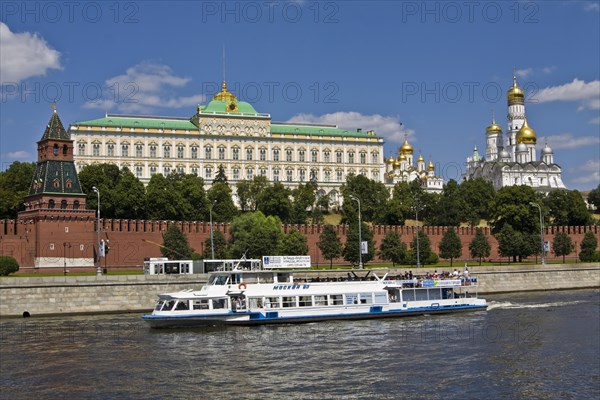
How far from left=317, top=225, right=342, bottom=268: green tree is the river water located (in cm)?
3168

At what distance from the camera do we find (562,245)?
95875 millimetres

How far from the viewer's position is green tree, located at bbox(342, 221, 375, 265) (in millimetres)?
81875

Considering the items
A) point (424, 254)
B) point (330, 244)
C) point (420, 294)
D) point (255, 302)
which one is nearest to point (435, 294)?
point (420, 294)

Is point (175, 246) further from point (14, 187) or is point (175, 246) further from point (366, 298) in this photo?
point (366, 298)

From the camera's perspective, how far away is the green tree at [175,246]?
254 feet

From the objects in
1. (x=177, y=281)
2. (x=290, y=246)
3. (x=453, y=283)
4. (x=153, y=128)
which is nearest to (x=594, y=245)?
(x=290, y=246)

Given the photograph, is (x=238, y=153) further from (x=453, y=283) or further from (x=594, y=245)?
(x=453, y=283)

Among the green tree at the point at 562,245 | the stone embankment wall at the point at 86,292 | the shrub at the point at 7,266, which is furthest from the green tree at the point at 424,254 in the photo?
the shrub at the point at 7,266

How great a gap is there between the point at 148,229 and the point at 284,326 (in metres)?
33.9

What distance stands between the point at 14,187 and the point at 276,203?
35168mm

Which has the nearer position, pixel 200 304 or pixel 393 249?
pixel 200 304

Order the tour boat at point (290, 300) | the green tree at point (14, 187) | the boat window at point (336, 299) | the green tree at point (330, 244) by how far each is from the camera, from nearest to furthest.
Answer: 1. the tour boat at point (290, 300)
2. the boat window at point (336, 299)
3. the green tree at point (330, 244)
4. the green tree at point (14, 187)

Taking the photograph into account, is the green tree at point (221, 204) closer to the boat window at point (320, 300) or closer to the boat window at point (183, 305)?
the boat window at point (320, 300)

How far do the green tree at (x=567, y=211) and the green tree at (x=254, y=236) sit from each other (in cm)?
5189
